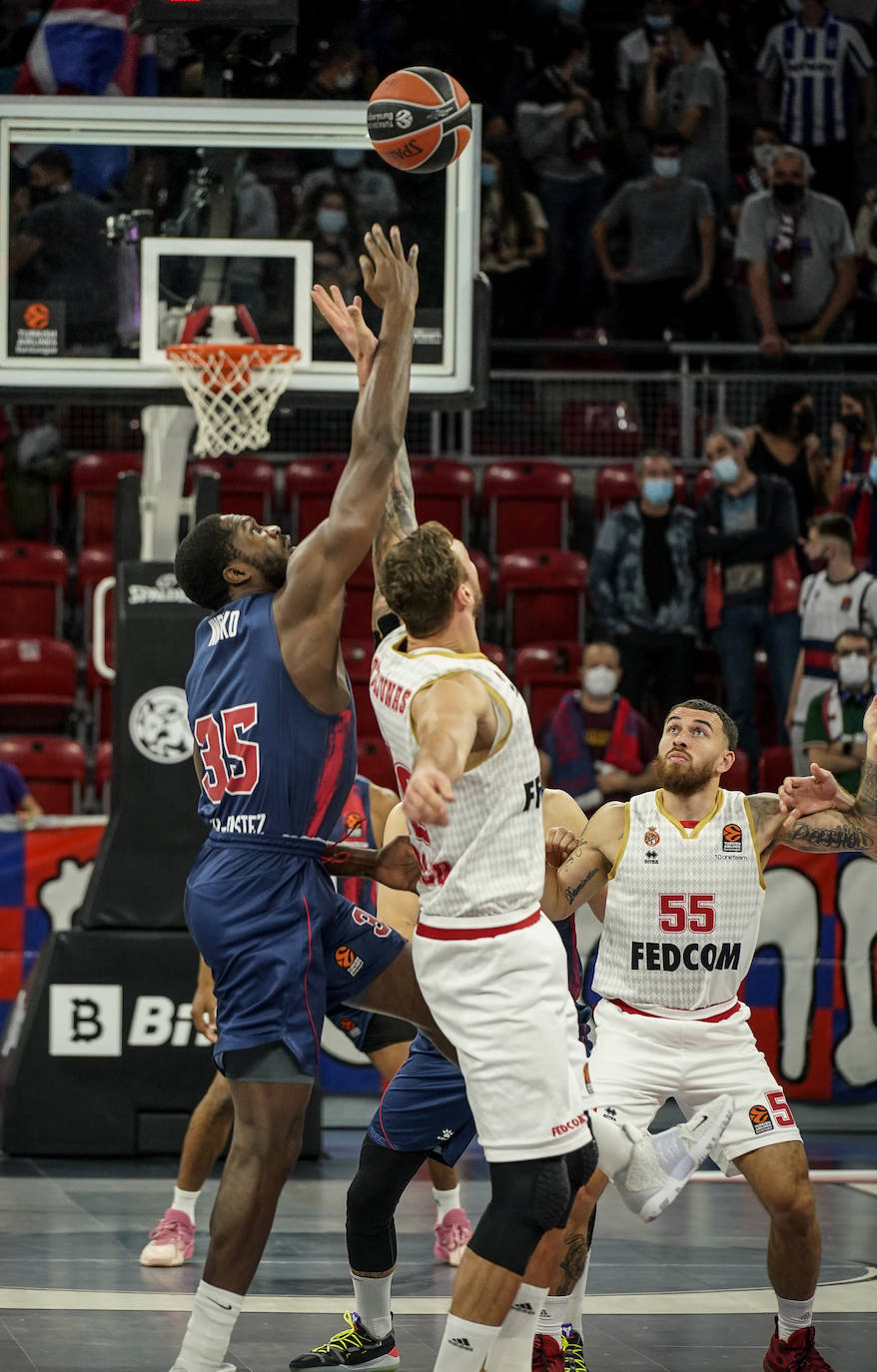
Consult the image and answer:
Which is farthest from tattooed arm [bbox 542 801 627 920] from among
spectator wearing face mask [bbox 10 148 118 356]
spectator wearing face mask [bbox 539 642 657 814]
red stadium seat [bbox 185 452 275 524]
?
red stadium seat [bbox 185 452 275 524]

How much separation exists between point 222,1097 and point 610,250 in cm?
965

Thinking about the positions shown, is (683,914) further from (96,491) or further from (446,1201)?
(96,491)

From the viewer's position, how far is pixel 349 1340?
5.45m

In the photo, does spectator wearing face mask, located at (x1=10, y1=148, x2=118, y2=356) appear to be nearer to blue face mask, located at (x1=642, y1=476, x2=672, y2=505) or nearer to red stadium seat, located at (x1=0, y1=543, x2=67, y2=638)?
red stadium seat, located at (x1=0, y1=543, x2=67, y2=638)

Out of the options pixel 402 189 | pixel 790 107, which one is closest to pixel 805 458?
pixel 790 107

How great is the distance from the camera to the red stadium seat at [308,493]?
535 inches

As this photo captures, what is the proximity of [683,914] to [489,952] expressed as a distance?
143cm

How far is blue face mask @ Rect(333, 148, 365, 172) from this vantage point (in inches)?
356

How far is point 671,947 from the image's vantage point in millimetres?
5781

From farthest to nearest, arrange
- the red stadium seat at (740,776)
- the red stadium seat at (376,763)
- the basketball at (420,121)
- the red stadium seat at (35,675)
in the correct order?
the red stadium seat at (35,675), the red stadium seat at (740,776), the red stadium seat at (376,763), the basketball at (420,121)

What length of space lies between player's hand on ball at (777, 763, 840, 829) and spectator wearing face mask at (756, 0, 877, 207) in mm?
11253

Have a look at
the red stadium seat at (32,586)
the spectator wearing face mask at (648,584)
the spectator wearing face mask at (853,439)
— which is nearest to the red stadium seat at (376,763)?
the spectator wearing face mask at (648,584)

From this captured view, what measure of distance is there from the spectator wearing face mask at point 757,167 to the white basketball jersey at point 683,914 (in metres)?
10.1

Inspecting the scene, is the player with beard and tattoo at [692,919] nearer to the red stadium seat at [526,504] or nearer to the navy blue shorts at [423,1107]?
the navy blue shorts at [423,1107]
